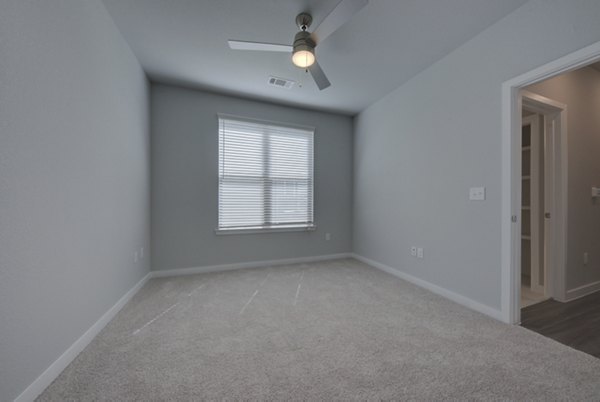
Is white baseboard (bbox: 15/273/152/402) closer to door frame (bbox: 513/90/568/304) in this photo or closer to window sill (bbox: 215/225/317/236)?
window sill (bbox: 215/225/317/236)

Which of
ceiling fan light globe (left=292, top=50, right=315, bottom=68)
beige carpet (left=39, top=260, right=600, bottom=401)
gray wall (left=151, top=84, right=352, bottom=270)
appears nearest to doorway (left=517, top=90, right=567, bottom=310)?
beige carpet (left=39, top=260, right=600, bottom=401)

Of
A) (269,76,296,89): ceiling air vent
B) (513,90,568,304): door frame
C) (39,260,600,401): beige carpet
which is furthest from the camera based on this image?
(269,76,296,89): ceiling air vent

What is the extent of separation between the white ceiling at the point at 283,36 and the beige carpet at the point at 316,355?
2.62 meters

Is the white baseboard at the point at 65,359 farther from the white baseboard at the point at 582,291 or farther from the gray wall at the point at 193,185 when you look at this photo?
the white baseboard at the point at 582,291

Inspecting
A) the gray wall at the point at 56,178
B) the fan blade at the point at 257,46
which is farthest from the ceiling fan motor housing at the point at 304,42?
the gray wall at the point at 56,178

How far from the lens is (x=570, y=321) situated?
6.71 feet

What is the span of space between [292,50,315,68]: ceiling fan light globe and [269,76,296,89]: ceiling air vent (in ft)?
3.40

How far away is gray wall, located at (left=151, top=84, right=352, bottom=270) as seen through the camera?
3230 millimetres

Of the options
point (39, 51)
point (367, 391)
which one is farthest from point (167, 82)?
point (367, 391)

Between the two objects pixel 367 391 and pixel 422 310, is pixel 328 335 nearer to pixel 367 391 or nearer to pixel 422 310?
pixel 367 391

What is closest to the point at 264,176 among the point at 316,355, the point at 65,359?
the point at 316,355

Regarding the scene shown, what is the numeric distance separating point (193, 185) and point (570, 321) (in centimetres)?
432

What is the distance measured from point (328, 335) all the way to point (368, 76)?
9.67 ft

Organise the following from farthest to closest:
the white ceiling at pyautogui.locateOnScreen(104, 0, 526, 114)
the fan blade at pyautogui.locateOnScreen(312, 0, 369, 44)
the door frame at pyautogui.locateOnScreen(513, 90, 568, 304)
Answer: the door frame at pyautogui.locateOnScreen(513, 90, 568, 304), the white ceiling at pyautogui.locateOnScreen(104, 0, 526, 114), the fan blade at pyautogui.locateOnScreen(312, 0, 369, 44)
